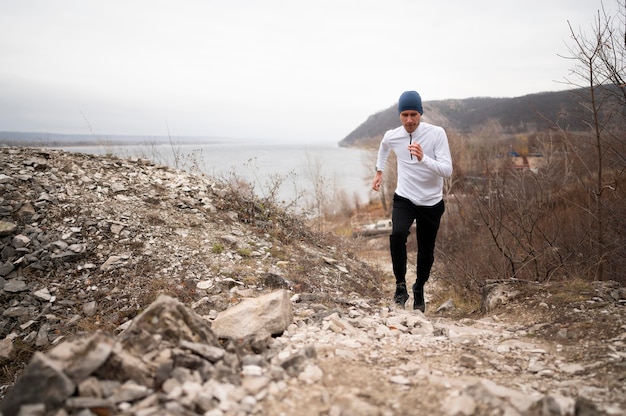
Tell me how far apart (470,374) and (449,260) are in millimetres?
5592

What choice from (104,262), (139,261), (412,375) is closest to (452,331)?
(412,375)

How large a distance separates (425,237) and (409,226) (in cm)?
28

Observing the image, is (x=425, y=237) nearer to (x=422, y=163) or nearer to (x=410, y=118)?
(x=422, y=163)

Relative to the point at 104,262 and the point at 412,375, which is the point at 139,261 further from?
the point at 412,375

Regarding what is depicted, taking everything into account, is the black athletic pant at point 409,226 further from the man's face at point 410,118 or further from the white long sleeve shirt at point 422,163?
the man's face at point 410,118

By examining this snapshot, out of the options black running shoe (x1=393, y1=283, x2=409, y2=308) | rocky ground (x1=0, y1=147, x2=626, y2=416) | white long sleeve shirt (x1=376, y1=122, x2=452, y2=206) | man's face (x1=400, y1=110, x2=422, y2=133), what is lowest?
black running shoe (x1=393, y1=283, x2=409, y2=308)

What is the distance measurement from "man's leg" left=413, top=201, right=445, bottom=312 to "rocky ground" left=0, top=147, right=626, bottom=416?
1.50 feet

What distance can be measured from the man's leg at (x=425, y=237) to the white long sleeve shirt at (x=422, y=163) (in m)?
0.10

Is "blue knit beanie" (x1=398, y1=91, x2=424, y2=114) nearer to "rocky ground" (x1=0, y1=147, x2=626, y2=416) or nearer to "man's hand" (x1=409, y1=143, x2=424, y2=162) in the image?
"man's hand" (x1=409, y1=143, x2=424, y2=162)

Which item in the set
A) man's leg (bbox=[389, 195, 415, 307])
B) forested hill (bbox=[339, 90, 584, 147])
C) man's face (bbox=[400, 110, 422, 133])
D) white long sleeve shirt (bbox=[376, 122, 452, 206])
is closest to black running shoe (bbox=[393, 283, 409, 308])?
man's leg (bbox=[389, 195, 415, 307])

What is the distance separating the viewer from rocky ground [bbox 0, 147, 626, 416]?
177 cm

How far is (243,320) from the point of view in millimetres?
2758

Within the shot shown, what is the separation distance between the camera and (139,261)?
467cm

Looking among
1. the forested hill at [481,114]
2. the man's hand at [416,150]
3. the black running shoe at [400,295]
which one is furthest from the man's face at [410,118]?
the forested hill at [481,114]
